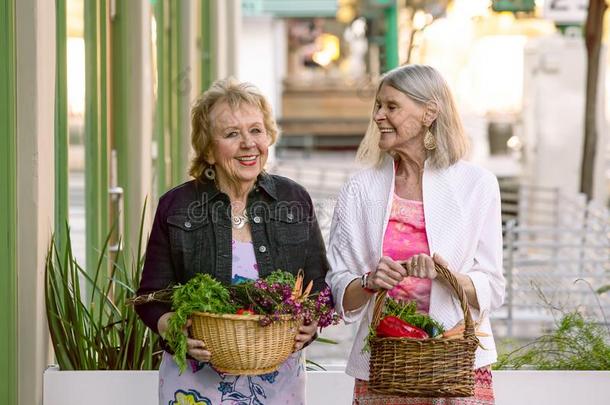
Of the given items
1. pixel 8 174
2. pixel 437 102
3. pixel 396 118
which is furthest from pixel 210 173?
pixel 8 174

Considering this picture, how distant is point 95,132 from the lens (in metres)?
7.37

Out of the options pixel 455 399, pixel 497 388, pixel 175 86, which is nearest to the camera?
pixel 455 399

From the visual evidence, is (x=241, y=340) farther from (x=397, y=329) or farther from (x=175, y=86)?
(x=175, y=86)

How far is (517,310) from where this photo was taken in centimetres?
970

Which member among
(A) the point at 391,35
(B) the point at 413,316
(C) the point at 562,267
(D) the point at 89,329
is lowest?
(C) the point at 562,267

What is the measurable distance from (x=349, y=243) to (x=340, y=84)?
27233mm

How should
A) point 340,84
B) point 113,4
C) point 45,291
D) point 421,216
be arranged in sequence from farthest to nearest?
1. point 340,84
2. point 113,4
3. point 45,291
4. point 421,216

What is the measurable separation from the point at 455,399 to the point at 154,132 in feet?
21.2

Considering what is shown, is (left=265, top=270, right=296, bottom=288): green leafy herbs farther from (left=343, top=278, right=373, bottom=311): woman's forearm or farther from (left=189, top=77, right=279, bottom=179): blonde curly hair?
(left=189, top=77, right=279, bottom=179): blonde curly hair

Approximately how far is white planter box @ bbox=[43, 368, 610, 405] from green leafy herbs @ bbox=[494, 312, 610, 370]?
0.67ft

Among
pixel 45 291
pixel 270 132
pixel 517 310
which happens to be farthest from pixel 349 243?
pixel 517 310

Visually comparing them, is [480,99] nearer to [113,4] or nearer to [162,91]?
[162,91]

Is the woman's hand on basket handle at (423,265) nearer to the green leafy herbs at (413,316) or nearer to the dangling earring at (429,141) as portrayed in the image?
the green leafy herbs at (413,316)

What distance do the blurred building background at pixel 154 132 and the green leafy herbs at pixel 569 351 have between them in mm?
291
